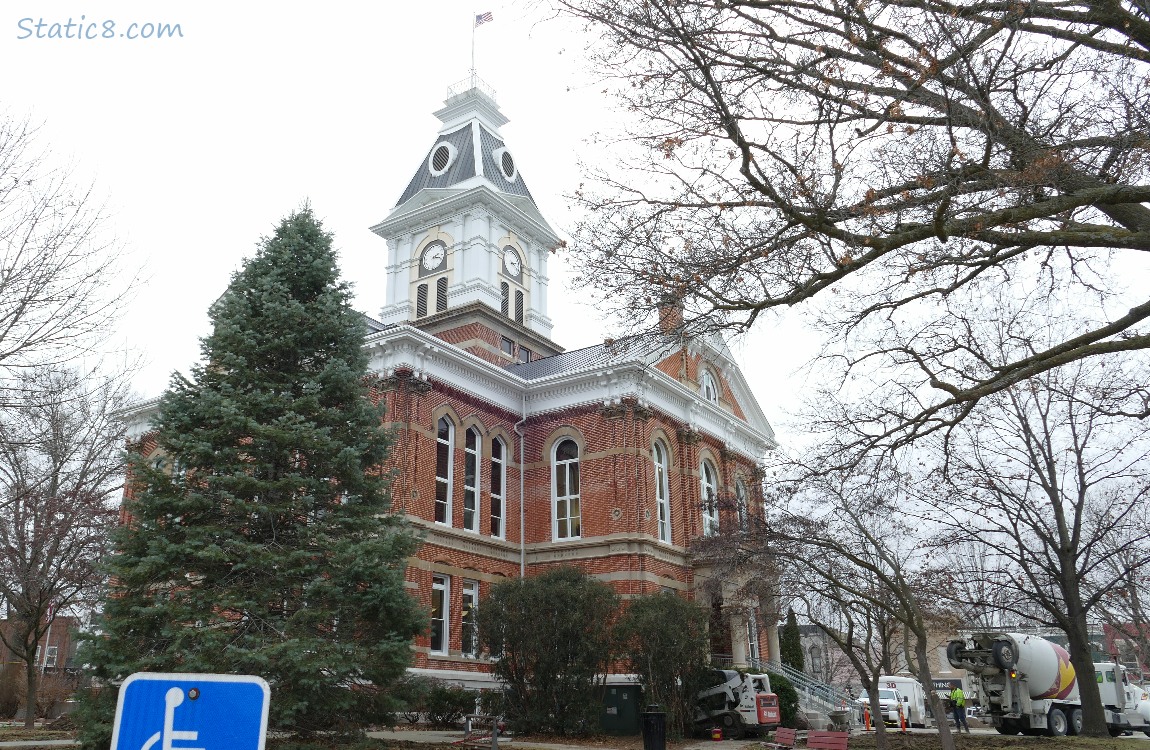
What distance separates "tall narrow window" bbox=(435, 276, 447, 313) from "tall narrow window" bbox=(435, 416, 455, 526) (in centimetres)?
1149

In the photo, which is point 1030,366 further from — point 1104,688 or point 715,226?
point 1104,688

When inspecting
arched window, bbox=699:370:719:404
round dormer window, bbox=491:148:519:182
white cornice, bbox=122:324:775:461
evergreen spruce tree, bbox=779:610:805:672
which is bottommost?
evergreen spruce tree, bbox=779:610:805:672

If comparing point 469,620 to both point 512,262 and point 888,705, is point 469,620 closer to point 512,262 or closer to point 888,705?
point 512,262

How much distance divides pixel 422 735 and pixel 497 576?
8.86m

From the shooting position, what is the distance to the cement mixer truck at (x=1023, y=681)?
1051 inches

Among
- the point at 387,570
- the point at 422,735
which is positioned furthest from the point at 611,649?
the point at 387,570

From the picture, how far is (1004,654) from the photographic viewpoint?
26516 millimetres

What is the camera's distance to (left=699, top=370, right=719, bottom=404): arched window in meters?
36.1

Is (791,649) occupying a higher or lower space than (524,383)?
lower

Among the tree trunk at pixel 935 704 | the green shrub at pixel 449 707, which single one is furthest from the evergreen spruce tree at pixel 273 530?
the tree trunk at pixel 935 704

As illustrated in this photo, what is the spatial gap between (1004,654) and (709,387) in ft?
47.5

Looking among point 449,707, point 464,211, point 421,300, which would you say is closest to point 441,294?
point 421,300

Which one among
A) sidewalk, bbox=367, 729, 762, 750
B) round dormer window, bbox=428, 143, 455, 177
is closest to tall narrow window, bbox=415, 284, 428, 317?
round dormer window, bbox=428, 143, 455, 177

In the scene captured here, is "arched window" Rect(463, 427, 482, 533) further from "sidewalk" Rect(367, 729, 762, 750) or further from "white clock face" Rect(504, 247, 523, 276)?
"white clock face" Rect(504, 247, 523, 276)
